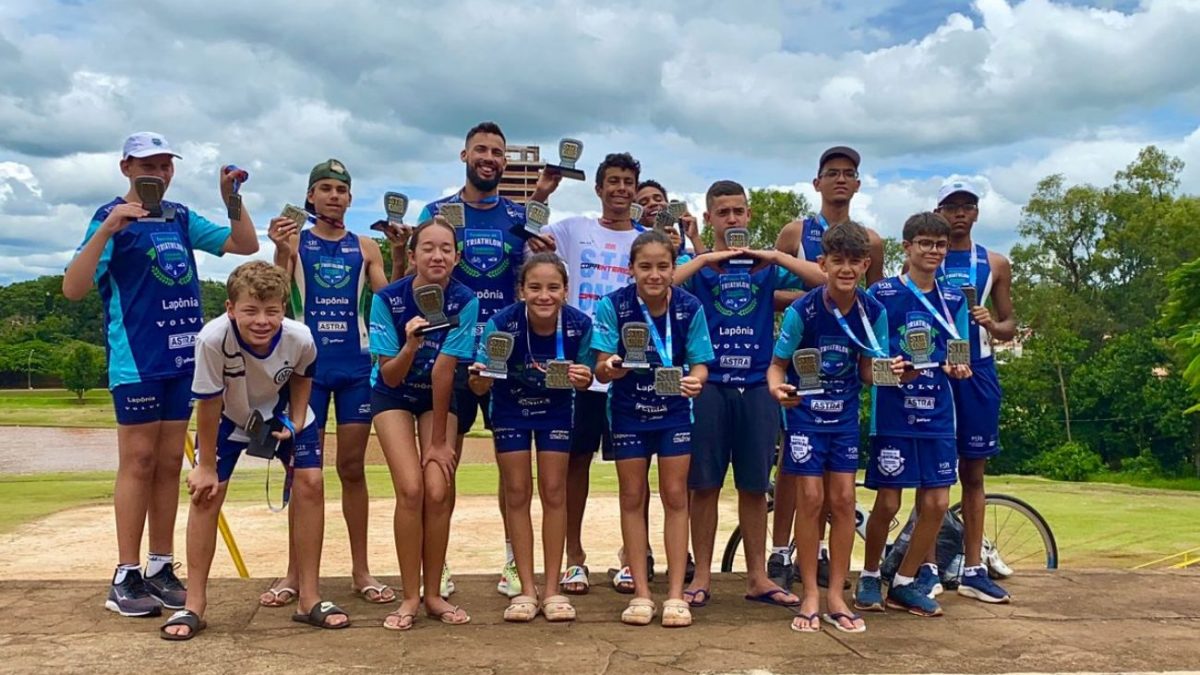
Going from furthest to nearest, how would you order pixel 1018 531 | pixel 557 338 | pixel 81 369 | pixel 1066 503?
pixel 81 369 < pixel 1066 503 < pixel 1018 531 < pixel 557 338

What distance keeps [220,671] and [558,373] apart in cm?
202

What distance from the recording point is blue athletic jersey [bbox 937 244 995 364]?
19.3ft

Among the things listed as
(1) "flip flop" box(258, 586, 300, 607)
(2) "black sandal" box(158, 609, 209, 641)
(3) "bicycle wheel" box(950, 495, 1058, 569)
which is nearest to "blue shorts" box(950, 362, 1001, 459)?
(3) "bicycle wheel" box(950, 495, 1058, 569)

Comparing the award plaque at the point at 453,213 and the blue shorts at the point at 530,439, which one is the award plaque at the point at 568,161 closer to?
the award plaque at the point at 453,213

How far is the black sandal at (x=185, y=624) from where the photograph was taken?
15.4 feet

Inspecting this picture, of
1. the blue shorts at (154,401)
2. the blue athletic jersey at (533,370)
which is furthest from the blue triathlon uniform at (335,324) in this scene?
the blue athletic jersey at (533,370)

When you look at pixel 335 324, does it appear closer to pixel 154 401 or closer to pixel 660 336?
pixel 154 401

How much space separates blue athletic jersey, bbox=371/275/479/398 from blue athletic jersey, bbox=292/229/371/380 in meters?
0.38

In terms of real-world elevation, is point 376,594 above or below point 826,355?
→ below

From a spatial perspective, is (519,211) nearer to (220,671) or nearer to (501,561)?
(220,671)

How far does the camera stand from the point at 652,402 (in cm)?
513

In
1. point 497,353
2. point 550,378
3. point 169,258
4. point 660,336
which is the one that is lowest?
point 550,378

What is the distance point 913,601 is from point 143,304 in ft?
15.0

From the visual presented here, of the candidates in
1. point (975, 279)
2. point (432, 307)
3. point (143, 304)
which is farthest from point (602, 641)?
point (975, 279)
